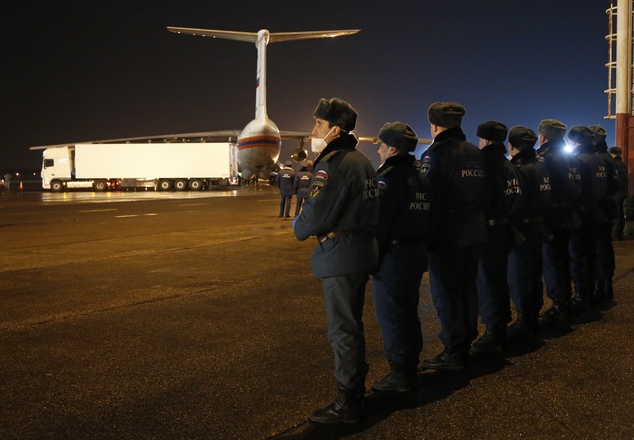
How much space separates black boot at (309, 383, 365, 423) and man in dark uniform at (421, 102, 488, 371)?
1224mm

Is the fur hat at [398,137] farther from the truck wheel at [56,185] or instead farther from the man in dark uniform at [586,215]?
the truck wheel at [56,185]

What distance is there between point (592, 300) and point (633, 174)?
906 cm

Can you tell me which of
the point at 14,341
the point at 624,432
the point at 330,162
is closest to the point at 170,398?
the point at 330,162

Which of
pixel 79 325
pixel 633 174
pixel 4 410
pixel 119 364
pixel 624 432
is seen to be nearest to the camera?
pixel 624 432

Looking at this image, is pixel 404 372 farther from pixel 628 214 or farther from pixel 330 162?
pixel 628 214

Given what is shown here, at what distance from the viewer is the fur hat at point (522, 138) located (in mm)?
6246

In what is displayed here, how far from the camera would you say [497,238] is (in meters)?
5.64

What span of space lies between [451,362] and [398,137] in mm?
1733

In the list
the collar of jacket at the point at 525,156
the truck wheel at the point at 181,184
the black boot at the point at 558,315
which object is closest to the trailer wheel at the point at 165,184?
the truck wheel at the point at 181,184

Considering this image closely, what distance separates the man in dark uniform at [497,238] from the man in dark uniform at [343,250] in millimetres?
1870

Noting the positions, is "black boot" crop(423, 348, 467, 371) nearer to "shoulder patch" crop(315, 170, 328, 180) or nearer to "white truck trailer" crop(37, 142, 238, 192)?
"shoulder patch" crop(315, 170, 328, 180)

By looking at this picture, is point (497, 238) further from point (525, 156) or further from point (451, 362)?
point (451, 362)

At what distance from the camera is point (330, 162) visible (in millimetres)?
4016

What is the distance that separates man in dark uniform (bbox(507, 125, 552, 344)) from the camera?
6078mm
